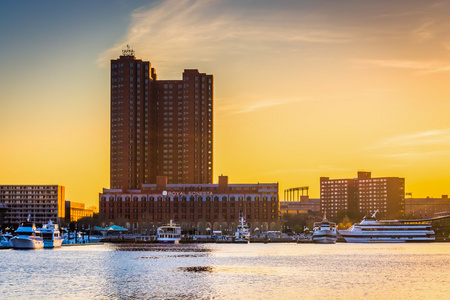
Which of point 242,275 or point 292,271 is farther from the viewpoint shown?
point 292,271

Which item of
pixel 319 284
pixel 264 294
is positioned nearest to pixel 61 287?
pixel 264 294

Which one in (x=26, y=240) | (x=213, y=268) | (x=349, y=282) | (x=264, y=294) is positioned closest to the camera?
(x=264, y=294)

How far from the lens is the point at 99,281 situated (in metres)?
102

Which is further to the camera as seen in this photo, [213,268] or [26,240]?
[26,240]

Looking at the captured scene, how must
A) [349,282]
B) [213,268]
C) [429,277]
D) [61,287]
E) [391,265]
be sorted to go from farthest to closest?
1. [391,265]
2. [213,268]
3. [429,277]
4. [349,282]
5. [61,287]

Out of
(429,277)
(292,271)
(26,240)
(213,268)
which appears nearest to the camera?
(429,277)

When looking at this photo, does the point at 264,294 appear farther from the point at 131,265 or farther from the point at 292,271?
the point at 131,265

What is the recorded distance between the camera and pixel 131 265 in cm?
13738

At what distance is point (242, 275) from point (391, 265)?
39.8 meters

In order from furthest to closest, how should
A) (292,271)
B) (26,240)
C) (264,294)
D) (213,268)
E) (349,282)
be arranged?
(26,240)
(213,268)
(292,271)
(349,282)
(264,294)

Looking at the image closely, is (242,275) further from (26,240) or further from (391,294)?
(26,240)

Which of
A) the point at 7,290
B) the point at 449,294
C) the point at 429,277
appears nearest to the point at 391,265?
the point at 429,277

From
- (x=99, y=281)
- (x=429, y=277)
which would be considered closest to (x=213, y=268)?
(x=99, y=281)

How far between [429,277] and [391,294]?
2668cm
